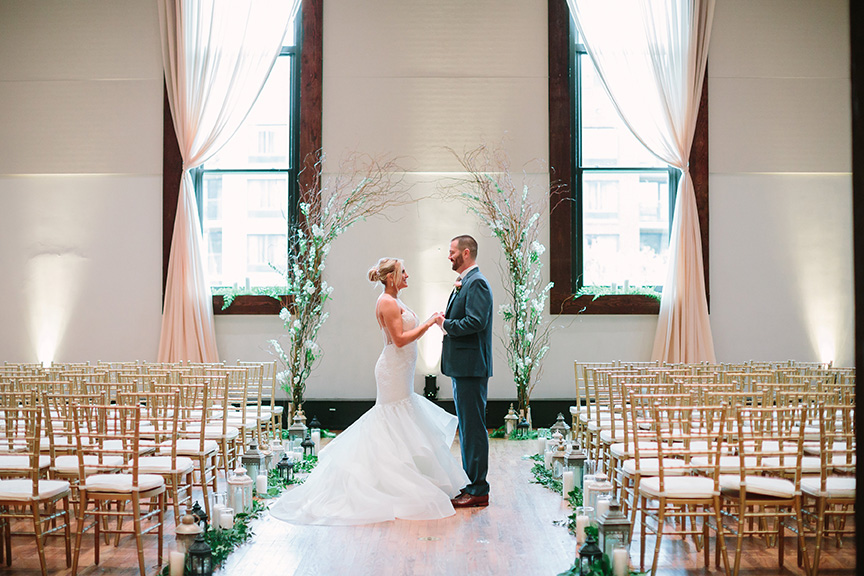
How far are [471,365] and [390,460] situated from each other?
0.79m

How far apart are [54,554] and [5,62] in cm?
710

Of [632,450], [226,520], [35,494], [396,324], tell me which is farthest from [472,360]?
[35,494]

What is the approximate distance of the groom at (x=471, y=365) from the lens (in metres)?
5.08

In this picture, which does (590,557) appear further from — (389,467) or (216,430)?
(216,430)

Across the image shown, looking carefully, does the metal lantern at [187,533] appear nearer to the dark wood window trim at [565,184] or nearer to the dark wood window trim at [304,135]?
the dark wood window trim at [304,135]

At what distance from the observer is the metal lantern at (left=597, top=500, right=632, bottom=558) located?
3.72 m

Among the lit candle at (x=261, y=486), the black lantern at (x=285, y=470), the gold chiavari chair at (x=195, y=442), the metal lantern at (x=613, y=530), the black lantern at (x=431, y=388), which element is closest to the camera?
the metal lantern at (x=613, y=530)

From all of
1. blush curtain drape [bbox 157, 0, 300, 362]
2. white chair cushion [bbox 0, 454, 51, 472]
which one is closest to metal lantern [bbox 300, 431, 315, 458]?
blush curtain drape [bbox 157, 0, 300, 362]

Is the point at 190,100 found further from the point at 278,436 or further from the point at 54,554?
the point at 54,554

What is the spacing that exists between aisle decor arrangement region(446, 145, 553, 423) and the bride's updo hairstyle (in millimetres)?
3059

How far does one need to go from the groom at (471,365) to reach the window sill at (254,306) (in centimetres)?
429

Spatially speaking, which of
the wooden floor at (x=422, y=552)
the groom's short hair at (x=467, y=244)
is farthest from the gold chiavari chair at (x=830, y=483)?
the groom's short hair at (x=467, y=244)

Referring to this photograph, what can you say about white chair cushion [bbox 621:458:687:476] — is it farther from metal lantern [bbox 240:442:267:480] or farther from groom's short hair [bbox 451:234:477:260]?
metal lantern [bbox 240:442:267:480]

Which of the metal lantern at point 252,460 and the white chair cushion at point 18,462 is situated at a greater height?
the white chair cushion at point 18,462
